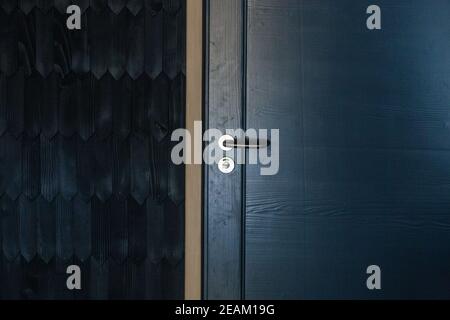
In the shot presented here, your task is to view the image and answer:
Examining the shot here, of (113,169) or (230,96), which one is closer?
(230,96)

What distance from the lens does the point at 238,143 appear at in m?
1.54

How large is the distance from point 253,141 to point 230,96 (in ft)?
0.56

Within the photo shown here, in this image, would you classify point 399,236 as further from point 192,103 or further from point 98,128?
point 98,128

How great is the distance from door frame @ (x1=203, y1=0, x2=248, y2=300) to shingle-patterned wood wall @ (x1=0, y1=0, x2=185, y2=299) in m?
0.39

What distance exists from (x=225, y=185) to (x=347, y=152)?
16.9 inches

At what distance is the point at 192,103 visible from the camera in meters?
1.83

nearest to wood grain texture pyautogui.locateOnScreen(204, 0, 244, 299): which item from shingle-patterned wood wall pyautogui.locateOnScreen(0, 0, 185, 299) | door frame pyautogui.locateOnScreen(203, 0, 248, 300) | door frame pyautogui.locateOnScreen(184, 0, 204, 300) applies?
Result: door frame pyautogui.locateOnScreen(203, 0, 248, 300)

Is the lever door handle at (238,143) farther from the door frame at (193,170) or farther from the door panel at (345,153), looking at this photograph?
the door frame at (193,170)

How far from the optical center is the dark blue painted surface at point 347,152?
1.55 m

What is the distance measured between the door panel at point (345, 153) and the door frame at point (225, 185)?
21 mm

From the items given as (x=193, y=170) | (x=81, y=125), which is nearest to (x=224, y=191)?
(x=193, y=170)

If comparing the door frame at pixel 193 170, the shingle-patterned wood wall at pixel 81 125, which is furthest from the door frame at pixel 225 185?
the shingle-patterned wood wall at pixel 81 125

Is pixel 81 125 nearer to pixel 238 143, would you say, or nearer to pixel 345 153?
pixel 238 143
